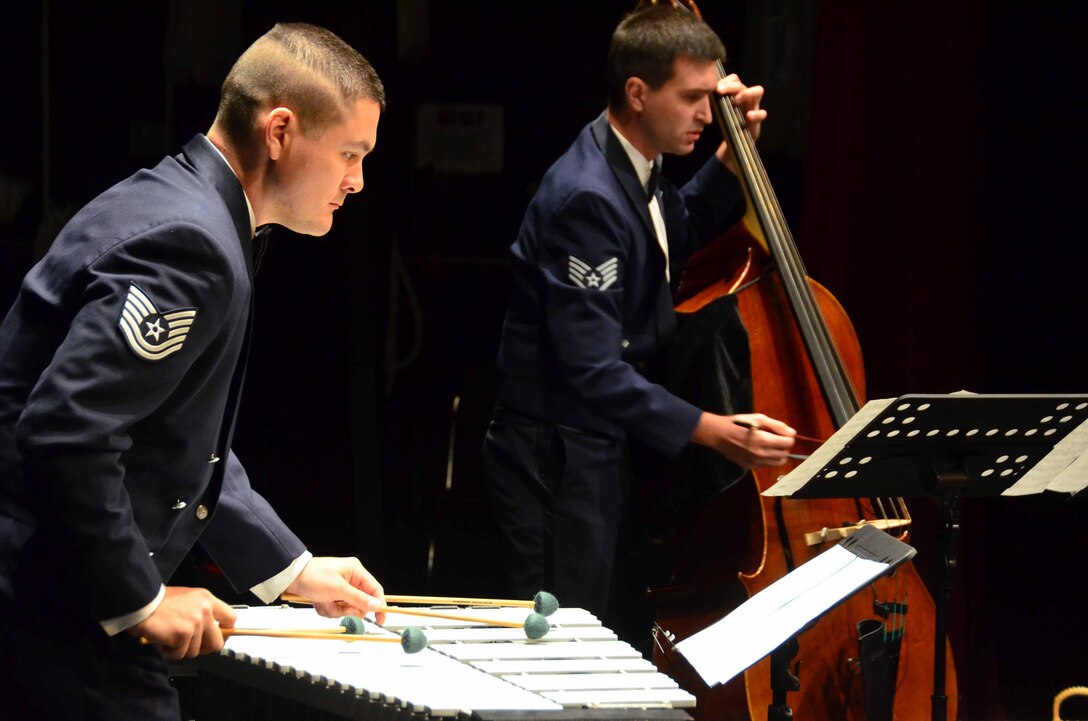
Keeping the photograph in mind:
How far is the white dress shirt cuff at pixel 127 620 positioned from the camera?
71.7 inches

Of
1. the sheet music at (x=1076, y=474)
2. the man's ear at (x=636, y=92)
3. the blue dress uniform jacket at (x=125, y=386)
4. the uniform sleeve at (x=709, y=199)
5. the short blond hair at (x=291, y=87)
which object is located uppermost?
the man's ear at (x=636, y=92)

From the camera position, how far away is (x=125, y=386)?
69.9 inches

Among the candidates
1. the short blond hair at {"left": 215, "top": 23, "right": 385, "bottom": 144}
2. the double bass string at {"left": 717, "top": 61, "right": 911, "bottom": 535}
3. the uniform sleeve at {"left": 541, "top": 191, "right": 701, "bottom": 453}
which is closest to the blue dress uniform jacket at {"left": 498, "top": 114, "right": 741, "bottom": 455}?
the uniform sleeve at {"left": 541, "top": 191, "right": 701, "bottom": 453}

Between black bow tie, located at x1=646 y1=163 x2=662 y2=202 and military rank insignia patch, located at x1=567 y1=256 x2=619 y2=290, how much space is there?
257 mm

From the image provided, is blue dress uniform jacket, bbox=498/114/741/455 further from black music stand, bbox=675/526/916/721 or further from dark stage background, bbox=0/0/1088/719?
dark stage background, bbox=0/0/1088/719

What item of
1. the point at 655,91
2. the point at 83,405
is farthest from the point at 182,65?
the point at 83,405

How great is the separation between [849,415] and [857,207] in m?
1.14

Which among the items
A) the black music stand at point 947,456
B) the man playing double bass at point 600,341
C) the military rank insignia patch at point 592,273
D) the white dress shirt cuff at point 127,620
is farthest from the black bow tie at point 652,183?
the white dress shirt cuff at point 127,620

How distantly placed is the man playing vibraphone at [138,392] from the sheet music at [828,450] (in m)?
1.05

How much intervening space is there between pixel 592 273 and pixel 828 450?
79cm

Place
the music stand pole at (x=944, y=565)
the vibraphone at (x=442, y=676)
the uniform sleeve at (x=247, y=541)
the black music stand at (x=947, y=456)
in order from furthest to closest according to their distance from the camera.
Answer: the music stand pole at (x=944, y=565)
the black music stand at (x=947, y=456)
the uniform sleeve at (x=247, y=541)
the vibraphone at (x=442, y=676)

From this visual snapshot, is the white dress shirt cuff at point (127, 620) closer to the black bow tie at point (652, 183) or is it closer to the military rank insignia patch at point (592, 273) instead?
the military rank insignia patch at point (592, 273)

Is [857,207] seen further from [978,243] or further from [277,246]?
[277,246]

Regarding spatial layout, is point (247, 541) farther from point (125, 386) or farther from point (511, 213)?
point (511, 213)
